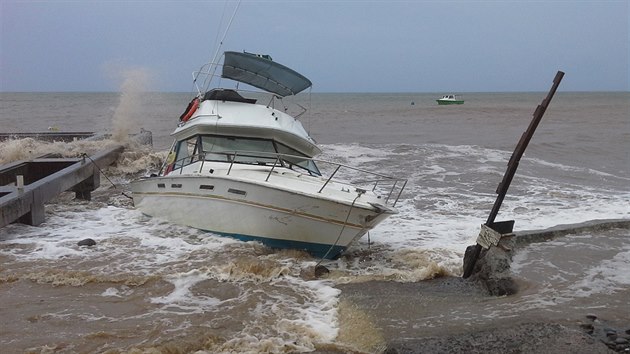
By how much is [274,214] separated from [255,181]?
607mm

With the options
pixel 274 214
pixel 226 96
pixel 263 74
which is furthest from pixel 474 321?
pixel 263 74

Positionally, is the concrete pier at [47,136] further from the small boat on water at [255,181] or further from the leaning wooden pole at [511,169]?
the leaning wooden pole at [511,169]

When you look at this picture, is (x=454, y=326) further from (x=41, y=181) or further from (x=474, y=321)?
(x=41, y=181)

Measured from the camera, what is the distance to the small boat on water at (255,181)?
8289 mm

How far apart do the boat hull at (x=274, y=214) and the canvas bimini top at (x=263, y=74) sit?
3232 mm

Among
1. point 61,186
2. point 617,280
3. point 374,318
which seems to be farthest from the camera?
point 61,186

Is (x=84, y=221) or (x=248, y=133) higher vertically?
(x=248, y=133)

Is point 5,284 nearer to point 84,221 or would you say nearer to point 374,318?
point 84,221

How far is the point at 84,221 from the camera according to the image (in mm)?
11227

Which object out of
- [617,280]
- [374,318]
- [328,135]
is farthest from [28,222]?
[328,135]

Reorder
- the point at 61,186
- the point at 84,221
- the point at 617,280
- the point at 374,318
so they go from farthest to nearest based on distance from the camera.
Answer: the point at 61,186 < the point at 84,221 < the point at 617,280 < the point at 374,318

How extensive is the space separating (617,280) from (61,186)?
433 inches

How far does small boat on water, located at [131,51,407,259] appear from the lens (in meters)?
8.29

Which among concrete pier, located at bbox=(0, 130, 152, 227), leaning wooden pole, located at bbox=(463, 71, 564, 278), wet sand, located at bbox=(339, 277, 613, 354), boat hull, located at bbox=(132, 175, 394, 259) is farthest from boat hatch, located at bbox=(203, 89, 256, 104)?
leaning wooden pole, located at bbox=(463, 71, 564, 278)
